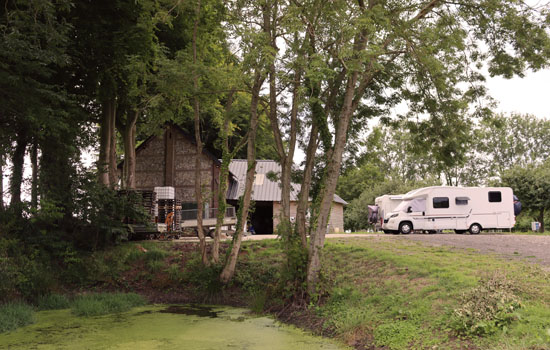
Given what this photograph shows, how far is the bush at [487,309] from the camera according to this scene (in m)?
6.64

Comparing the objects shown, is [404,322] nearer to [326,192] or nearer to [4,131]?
[326,192]

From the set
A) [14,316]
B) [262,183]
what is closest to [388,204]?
[262,183]

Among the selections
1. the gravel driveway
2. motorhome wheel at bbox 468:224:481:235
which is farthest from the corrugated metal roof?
the gravel driveway

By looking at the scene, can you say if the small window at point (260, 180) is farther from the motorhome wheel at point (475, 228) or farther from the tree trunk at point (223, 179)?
the tree trunk at point (223, 179)

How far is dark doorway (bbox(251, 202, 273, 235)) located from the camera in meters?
33.2

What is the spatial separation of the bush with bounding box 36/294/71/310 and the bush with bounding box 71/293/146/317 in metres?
0.26

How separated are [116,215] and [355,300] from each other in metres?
9.41

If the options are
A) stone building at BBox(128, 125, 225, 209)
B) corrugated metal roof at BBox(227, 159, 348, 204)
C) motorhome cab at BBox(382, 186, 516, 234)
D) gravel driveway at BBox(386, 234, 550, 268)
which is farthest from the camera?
corrugated metal roof at BBox(227, 159, 348, 204)

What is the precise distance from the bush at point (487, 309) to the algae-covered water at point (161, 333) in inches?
80.5

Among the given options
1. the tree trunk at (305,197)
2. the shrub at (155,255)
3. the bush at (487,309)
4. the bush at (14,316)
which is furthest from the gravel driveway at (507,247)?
the bush at (14,316)

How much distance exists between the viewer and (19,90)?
12.5 meters

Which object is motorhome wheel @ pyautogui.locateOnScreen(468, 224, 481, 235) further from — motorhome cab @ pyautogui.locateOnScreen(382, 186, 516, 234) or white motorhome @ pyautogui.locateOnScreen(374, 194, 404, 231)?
white motorhome @ pyautogui.locateOnScreen(374, 194, 404, 231)

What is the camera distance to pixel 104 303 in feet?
39.5

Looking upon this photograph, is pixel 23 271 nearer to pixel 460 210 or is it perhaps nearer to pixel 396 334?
pixel 396 334
